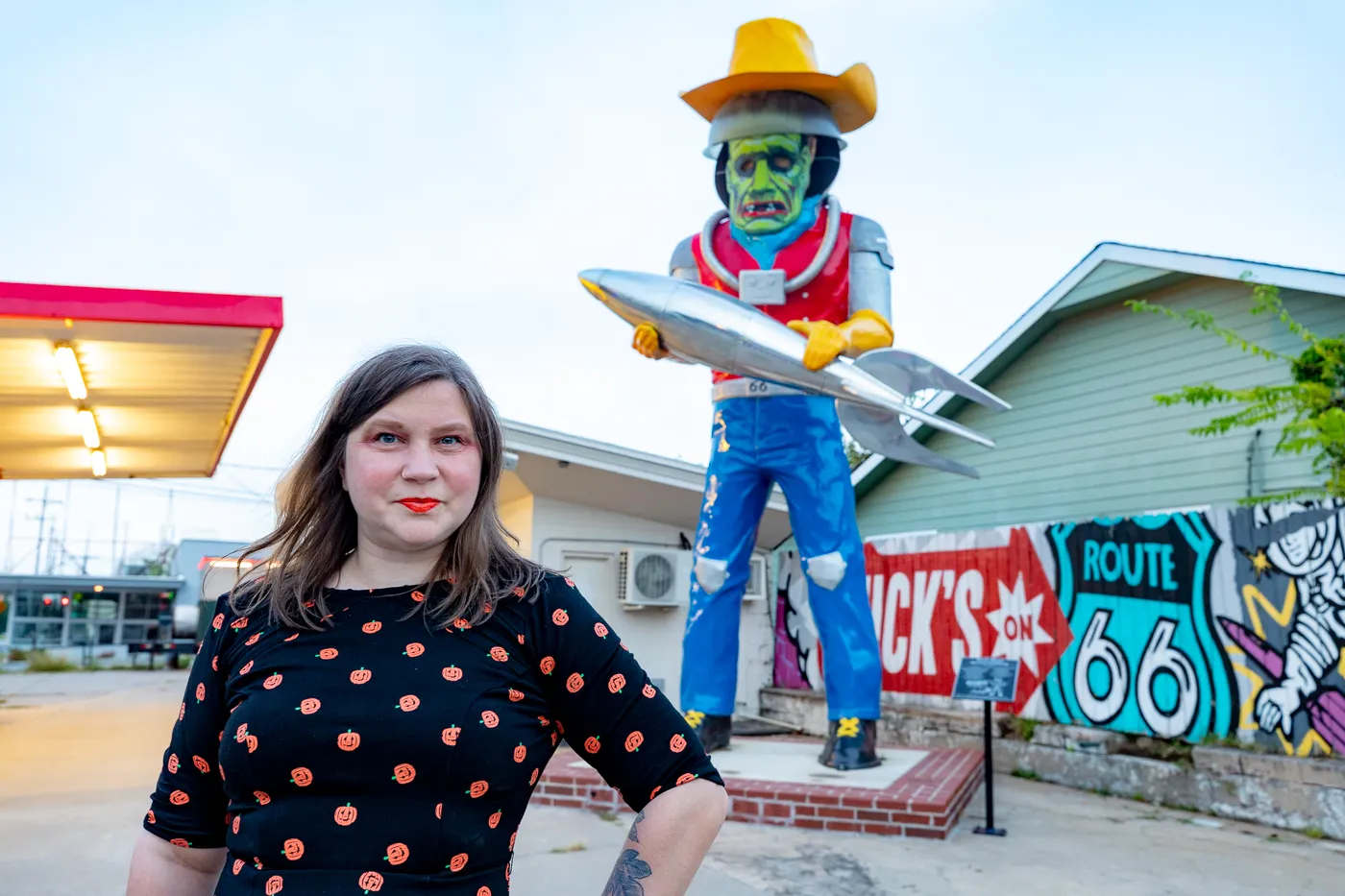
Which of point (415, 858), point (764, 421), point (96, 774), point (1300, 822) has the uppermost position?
point (764, 421)

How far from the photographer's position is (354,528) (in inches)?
73.9

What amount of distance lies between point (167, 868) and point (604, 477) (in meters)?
8.96

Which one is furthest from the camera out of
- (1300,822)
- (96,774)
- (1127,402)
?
(1127,402)

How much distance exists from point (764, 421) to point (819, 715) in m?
4.59

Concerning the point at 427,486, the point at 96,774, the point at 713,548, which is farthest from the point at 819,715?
the point at 427,486

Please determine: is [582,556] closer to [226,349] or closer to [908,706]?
[908,706]

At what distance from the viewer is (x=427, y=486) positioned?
168cm

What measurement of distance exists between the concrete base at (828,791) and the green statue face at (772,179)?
3.61 metres

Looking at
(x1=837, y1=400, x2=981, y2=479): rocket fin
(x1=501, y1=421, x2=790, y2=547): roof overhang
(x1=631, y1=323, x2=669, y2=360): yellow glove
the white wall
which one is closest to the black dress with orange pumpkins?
(x1=631, y1=323, x2=669, y2=360): yellow glove

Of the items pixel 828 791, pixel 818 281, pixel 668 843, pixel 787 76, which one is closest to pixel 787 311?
pixel 818 281

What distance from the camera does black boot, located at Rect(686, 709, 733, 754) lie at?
731 cm

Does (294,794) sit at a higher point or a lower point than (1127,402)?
lower

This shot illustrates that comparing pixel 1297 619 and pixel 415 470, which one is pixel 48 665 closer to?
pixel 1297 619

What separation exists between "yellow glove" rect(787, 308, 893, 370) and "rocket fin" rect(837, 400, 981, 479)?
0.45 m
